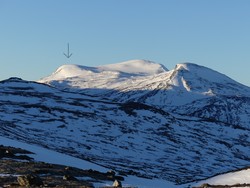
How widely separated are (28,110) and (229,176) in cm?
12450

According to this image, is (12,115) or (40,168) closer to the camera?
(40,168)

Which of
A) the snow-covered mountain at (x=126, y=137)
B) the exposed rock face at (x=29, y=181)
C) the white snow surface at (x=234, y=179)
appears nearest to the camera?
the exposed rock face at (x=29, y=181)

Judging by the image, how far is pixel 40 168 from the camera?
39.1 meters

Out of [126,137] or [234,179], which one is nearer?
[234,179]

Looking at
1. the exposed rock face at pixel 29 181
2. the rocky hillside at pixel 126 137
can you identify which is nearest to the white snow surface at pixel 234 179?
the exposed rock face at pixel 29 181

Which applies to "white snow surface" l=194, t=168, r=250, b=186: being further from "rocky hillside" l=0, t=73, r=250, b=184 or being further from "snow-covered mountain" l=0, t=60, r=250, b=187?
"rocky hillside" l=0, t=73, r=250, b=184

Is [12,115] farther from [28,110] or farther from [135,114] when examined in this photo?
[135,114]

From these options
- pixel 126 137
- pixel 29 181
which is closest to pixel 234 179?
pixel 29 181

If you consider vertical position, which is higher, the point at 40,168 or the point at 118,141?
the point at 40,168

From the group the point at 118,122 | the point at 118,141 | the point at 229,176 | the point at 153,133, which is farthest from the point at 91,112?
the point at 229,176

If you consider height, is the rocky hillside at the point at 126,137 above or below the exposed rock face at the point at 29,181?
below

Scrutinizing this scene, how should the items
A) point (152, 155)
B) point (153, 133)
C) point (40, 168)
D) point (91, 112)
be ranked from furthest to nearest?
point (91, 112), point (153, 133), point (152, 155), point (40, 168)

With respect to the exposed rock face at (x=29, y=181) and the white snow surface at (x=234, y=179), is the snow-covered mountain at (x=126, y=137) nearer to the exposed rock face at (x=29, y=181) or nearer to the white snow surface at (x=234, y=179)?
the white snow surface at (x=234, y=179)

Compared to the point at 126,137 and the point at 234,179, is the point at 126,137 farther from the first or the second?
the point at 234,179
